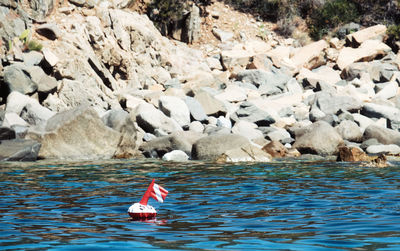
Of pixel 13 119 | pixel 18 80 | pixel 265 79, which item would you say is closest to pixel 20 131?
pixel 13 119

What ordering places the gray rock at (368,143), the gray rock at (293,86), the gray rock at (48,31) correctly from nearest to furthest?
the gray rock at (368,143)
the gray rock at (48,31)
the gray rock at (293,86)

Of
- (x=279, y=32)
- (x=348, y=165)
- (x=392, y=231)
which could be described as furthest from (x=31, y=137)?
(x=279, y=32)

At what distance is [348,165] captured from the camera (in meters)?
11.7

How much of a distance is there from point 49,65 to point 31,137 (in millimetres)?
5774

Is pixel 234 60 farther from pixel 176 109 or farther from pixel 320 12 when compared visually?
pixel 176 109

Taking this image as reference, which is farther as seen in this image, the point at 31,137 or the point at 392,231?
the point at 31,137

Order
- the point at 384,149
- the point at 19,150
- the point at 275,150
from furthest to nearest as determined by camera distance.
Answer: the point at 384,149
the point at 275,150
the point at 19,150

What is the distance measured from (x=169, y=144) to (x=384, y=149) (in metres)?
5.86

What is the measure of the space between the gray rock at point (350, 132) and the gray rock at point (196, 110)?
4325mm

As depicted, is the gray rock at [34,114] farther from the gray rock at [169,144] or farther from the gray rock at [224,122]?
the gray rock at [224,122]

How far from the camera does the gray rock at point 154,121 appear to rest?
16.5 meters

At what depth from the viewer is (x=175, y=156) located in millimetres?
13781

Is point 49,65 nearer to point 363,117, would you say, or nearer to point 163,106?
point 163,106

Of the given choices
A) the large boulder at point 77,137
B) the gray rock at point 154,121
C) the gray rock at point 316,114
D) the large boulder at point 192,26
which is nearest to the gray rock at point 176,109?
the gray rock at point 154,121
